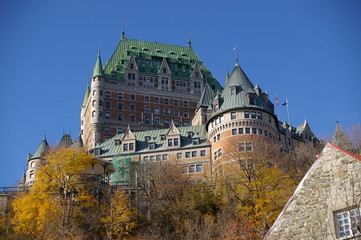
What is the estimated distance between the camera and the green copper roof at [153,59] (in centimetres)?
11997

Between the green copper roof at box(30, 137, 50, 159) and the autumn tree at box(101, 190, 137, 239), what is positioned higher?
the green copper roof at box(30, 137, 50, 159)

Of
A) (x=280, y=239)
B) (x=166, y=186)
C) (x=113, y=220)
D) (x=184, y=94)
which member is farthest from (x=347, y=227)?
(x=184, y=94)

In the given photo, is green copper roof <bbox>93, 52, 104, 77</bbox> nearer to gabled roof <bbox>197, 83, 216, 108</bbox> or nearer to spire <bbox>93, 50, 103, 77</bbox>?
spire <bbox>93, 50, 103, 77</bbox>

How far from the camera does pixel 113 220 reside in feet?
169

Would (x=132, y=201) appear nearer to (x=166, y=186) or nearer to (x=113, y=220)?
(x=166, y=186)

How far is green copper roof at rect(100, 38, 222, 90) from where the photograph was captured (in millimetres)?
119975

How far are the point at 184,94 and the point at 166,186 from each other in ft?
195

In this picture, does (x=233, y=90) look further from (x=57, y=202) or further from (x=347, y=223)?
(x=347, y=223)

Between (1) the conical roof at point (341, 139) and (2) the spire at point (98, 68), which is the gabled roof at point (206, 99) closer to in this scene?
(2) the spire at point (98, 68)

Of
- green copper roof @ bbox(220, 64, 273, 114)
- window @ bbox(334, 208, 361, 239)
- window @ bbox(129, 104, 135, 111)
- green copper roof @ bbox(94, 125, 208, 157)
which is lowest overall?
window @ bbox(334, 208, 361, 239)

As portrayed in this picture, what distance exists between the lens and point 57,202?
52969 mm

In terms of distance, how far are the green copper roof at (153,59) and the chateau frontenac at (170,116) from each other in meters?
0.19

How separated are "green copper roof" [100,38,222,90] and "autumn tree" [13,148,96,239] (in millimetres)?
59650

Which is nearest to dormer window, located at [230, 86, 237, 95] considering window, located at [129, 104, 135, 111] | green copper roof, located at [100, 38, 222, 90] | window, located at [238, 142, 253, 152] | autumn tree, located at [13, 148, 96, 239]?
window, located at [238, 142, 253, 152]
